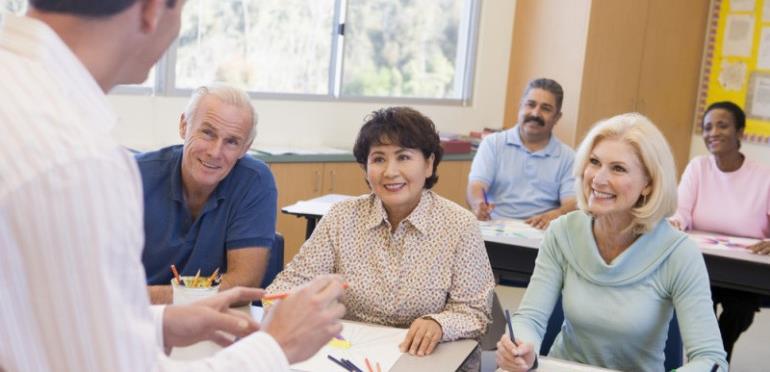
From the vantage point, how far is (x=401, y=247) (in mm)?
2328

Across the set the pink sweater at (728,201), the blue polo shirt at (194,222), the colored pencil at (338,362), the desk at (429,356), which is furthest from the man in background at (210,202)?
the pink sweater at (728,201)

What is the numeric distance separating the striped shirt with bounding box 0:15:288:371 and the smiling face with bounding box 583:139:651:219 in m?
1.62

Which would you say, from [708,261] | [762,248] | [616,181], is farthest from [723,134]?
[616,181]

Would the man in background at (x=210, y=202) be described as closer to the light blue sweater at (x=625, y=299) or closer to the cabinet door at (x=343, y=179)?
the light blue sweater at (x=625, y=299)

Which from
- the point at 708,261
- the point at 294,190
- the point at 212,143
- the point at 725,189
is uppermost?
the point at 212,143

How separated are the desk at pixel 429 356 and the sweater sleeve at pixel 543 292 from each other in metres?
0.18

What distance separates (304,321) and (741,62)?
5.87m

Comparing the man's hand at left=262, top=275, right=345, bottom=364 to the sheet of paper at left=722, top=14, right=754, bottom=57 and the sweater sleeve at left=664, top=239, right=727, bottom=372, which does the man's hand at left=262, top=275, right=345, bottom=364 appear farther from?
the sheet of paper at left=722, top=14, right=754, bottom=57

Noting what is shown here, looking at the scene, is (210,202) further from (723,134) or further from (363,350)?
(723,134)

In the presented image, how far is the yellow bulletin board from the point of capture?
5.99 metres

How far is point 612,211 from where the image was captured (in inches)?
88.7

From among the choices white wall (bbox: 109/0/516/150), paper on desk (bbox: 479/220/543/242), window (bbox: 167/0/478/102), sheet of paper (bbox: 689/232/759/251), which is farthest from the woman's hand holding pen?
window (bbox: 167/0/478/102)

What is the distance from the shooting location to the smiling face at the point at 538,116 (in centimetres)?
453

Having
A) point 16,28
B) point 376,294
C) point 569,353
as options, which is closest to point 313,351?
point 16,28
